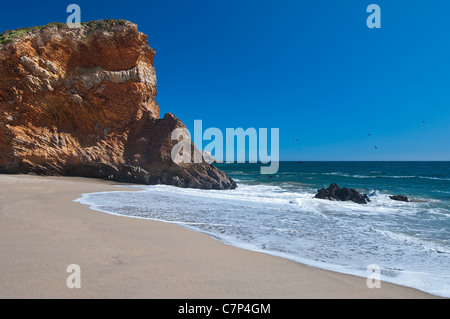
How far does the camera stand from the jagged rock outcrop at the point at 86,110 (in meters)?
19.0

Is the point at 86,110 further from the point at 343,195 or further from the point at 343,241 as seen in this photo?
the point at 343,241

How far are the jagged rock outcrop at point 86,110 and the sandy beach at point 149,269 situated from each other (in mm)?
16027

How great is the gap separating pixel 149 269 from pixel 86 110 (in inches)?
840

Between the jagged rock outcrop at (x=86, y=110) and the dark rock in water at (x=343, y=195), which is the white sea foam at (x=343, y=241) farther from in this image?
the jagged rock outcrop at (x=86, y=110)

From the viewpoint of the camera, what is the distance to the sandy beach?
2.95 m

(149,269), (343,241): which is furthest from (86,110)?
(343,241)

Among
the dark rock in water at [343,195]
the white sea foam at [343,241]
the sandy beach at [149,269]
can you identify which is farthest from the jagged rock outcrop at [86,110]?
the sandy beach at [149,269]

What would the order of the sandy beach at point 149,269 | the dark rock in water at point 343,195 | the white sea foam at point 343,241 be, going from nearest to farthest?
the sandy beach at point 149,269, the white sea foam at point 343,241, the dark rock in water at point 343,195

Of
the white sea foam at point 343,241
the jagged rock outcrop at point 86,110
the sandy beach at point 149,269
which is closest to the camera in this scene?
the sandy beach at point 149,269

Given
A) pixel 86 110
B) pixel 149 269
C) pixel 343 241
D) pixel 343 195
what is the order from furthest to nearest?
1. pixel 86 110
2. pixel 343 195
3. pixel 343 241
4. pixel 149 269

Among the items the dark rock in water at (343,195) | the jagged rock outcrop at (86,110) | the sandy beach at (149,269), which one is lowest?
the dark rock in water at (343,195)

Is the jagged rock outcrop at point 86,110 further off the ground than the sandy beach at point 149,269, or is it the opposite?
the jagged rock outcrop at point 86,110

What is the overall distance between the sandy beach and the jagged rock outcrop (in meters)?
16.0

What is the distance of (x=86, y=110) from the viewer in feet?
69.8
